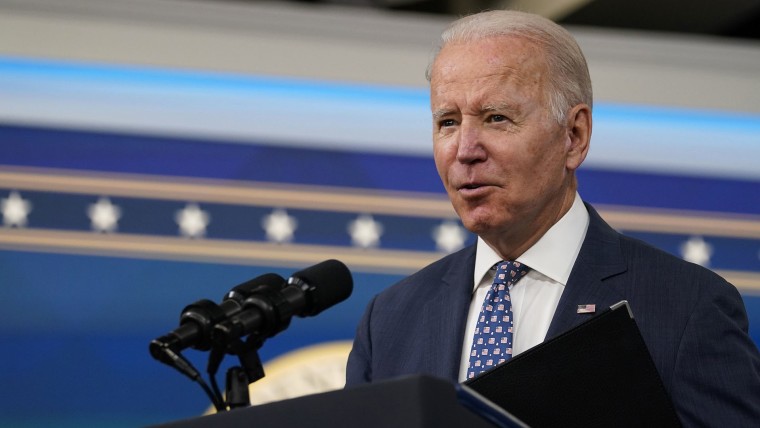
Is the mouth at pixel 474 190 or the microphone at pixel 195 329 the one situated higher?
the mouth at pixel 474 190

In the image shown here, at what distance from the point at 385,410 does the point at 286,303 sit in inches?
15.6

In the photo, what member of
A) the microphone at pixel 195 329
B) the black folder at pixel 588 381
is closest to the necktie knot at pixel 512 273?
the black folder at pixel 588 381

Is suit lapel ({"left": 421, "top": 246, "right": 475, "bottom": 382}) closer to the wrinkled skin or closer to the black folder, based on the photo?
the wrinkled skin

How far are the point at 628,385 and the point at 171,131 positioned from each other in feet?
7.32

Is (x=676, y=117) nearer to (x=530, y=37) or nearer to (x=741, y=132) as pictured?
(x=741, y=132)

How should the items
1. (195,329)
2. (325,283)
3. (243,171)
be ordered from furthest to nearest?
(243,171), (325,283), (195,329)

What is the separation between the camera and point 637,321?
1.90 m

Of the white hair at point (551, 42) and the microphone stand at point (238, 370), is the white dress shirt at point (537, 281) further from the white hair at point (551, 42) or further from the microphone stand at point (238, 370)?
the microphone stand at point (238, 370)

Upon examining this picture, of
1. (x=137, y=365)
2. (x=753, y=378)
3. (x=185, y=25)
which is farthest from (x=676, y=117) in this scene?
(x=753, y=378)

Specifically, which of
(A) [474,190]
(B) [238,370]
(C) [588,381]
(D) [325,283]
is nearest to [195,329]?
(B) [238,370]

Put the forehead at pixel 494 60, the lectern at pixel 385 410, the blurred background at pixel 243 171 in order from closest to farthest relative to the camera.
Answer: the lectern at pixel 385 410 < the forehead at pixel 494 60 < the blurred background at pixel 243 171

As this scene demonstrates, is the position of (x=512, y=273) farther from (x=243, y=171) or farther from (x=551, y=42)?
(x=243, y=171)

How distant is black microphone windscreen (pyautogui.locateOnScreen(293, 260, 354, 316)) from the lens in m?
1.59

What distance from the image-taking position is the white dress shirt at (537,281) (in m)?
2.02
